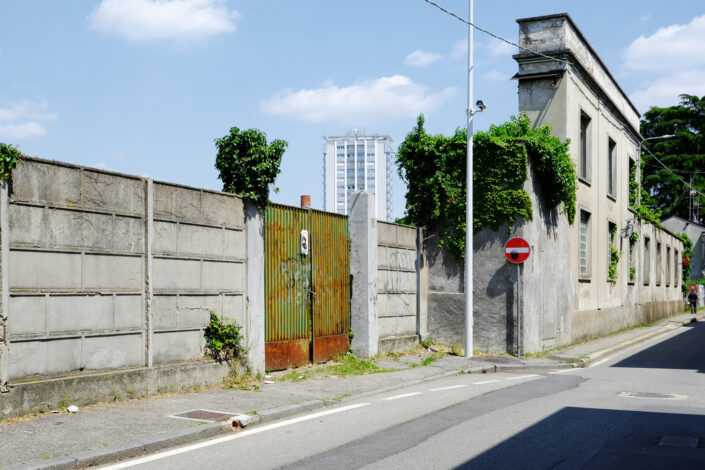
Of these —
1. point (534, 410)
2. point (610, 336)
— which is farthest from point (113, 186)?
point (610, 336)

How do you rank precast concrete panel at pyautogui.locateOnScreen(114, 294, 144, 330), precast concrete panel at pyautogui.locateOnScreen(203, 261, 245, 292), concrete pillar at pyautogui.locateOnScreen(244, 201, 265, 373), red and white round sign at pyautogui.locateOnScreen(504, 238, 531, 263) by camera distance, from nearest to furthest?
precast concrete panel at pyautogui.locateOnScreen(114, 294, 144, 330)
precast concrete panel at pyautogui.locateOnScreen(203, 261, 245, 292)
concrete pillar at pyautogui.locateOnScreen(244, 201, 265, 373)
red and white round sign at pyautogui.locateOnScreen(504, 238, 531, 263)

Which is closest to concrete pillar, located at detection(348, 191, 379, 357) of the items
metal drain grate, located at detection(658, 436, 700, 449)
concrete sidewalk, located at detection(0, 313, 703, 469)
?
concrete sidewalk, located at detection(0, 313, 703, 469)

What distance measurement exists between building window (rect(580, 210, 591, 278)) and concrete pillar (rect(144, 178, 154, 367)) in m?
17.1

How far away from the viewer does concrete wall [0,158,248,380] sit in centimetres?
788

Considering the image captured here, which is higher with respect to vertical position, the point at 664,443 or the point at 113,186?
the point at 113,186

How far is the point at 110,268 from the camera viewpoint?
8.99 m

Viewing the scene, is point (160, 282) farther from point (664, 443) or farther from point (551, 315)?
point (551, 315)

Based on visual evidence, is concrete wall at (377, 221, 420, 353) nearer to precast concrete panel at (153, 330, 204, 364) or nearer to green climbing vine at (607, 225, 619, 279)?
precast concrete panel at (153, 330, 204, 364)

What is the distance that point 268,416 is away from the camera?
27.6 feet

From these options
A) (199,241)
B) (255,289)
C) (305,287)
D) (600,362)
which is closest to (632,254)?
(600,362)

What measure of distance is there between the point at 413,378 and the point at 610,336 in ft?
47.7

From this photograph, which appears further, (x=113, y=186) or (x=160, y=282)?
(x=160, y=282)

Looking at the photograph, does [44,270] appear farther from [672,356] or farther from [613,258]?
[613,258]

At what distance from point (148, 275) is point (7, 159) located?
252cm
